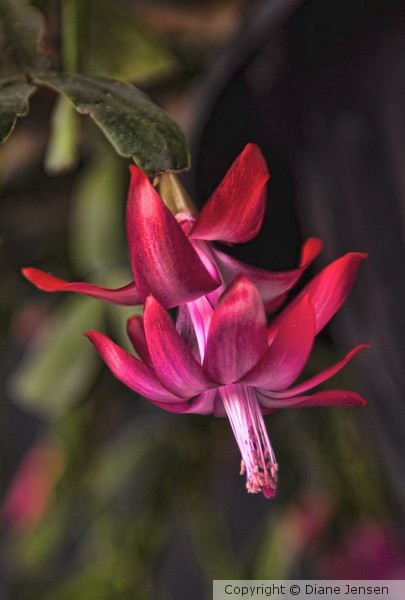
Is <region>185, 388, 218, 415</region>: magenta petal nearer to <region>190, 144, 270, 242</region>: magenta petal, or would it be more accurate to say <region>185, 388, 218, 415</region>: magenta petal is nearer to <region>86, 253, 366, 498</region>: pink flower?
<region>86, 253, 366, 498</region>: pink flower

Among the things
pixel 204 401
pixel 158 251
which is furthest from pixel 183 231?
pixel 204 401

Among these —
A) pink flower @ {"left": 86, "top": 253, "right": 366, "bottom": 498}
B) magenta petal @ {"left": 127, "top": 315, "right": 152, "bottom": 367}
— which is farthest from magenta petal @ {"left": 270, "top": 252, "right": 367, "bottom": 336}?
magenta petal @ {"left": 127, "top": 315, "right": 152, "bottom": 367}

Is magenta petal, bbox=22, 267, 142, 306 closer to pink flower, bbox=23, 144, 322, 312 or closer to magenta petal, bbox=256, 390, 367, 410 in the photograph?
pink flower, bbox=23, 144, 322, 312

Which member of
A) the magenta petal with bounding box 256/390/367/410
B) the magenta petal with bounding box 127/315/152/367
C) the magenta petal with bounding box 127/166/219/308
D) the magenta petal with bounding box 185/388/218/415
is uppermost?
the magenta petal with bounding box 127/166/219/308

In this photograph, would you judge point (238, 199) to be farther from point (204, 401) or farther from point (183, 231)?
point (204, 401)

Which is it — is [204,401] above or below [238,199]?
below

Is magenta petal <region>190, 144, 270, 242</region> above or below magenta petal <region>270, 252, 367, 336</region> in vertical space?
above
